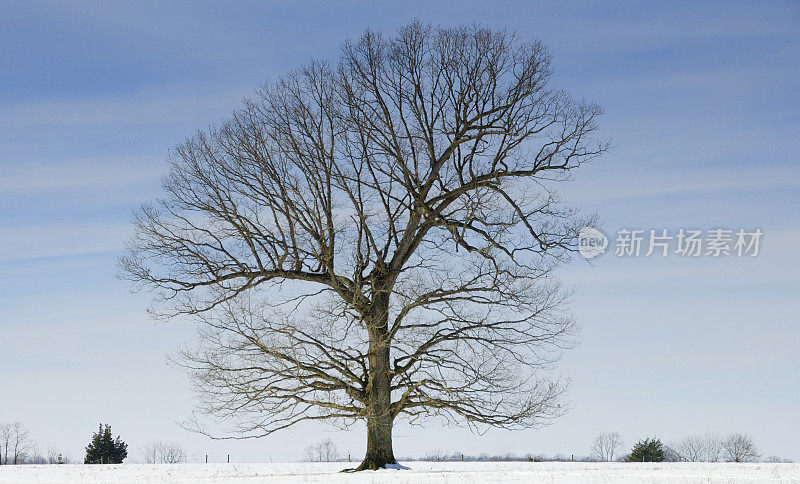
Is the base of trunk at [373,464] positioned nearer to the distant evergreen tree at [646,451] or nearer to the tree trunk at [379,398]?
the tree trunk at [379,398]

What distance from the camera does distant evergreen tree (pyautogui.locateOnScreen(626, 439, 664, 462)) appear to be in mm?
47875

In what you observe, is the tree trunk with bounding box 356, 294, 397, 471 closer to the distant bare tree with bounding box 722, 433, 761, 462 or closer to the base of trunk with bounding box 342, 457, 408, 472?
the base of trunk with bounding box 342, 457, 408, 472

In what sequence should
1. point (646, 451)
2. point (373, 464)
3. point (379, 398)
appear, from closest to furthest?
1. point (373, 464)
2. point (379, 398)
3. point (646, 451)

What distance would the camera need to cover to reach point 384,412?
21.3 m

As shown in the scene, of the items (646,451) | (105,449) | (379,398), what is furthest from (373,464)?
(105,449)

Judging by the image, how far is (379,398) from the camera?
70.3 ft

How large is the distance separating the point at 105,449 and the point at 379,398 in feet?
140

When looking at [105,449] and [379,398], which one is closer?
[379,398]

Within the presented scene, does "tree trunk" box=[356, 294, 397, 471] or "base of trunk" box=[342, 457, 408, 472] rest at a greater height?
"tree trunk" box=[356, 294, 397, 471]

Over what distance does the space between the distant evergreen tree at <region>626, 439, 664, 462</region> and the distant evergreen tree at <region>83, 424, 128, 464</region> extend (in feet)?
120

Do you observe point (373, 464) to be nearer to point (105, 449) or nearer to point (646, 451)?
point (646, 451)

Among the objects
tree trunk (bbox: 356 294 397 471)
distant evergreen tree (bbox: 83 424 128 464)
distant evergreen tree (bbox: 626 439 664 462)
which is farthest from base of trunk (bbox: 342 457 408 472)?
distant evergreen tree (bbox: 83 424 128 464)

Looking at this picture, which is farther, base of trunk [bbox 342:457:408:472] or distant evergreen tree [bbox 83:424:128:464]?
distant evergreen tree [bbox 83:424:128:464]

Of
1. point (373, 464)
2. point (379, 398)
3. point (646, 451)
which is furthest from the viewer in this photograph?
point (646, 451)
